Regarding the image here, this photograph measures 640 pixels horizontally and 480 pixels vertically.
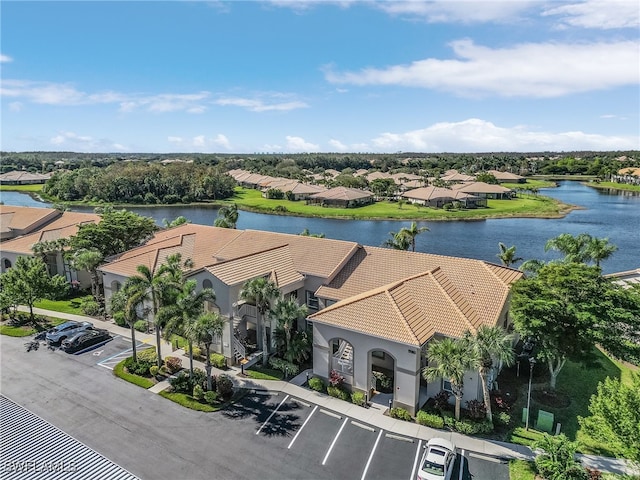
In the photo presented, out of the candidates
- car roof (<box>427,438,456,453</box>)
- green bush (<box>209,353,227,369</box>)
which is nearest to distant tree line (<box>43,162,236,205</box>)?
green bush (<box>209,353,227,369</box>)

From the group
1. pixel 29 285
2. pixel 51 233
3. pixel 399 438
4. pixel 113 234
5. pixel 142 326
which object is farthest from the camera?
pixel 51 233

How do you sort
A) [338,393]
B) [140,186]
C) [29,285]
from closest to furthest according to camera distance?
[338,393], [29,285], [140,186]

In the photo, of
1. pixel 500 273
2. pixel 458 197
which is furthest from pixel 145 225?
pixel 458 197

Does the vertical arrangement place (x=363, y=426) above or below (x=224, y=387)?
below

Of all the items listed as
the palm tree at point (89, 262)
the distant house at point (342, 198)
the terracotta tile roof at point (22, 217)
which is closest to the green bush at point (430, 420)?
the palm tree at point (89, 262)

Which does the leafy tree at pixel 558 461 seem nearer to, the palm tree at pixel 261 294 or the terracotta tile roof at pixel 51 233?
the palm tree at pixel 261 294

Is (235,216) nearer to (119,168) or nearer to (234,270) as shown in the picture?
(234,270)

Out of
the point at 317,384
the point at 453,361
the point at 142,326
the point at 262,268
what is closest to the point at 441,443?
the point at 453,361

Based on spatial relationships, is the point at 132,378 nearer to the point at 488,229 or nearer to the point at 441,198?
the point at 488,229
